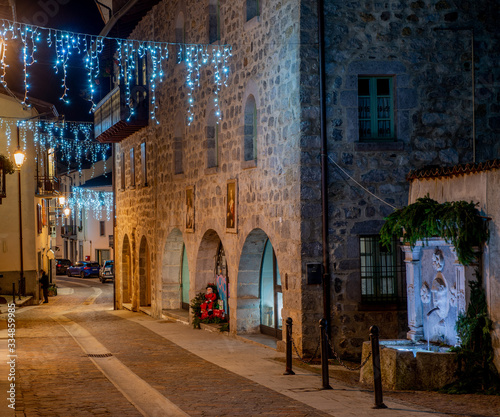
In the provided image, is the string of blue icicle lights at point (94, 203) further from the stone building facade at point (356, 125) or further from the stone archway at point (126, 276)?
the stone building facade at point (356, 125)

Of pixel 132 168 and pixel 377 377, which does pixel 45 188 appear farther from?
pixel 377 377

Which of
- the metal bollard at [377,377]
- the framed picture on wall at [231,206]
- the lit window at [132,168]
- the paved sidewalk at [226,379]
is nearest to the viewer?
the metal bollard at [377,377]

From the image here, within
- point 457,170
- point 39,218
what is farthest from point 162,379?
point 39,218

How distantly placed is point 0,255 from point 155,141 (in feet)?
43.2

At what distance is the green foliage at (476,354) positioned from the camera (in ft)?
32.5

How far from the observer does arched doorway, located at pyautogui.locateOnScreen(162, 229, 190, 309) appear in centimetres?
2244

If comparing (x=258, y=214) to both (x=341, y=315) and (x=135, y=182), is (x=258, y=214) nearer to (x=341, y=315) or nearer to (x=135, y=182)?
(x=341, y=315)

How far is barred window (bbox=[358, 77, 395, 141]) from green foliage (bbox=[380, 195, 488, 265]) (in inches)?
120

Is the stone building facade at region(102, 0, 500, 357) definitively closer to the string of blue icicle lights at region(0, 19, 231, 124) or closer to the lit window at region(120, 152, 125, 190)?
the string of blue icicle lights at region(0, 19, 231, 124)

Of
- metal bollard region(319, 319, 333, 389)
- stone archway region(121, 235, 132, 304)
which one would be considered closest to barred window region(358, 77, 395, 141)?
metal bollard region(319, 319, 333, 389)

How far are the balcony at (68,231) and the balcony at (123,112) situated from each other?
43565 mm

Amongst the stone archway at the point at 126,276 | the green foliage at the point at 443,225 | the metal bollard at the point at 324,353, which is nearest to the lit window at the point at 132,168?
the stone archway at the point at 126,276

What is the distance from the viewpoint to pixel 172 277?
22641 millimetres

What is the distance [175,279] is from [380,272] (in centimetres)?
983
